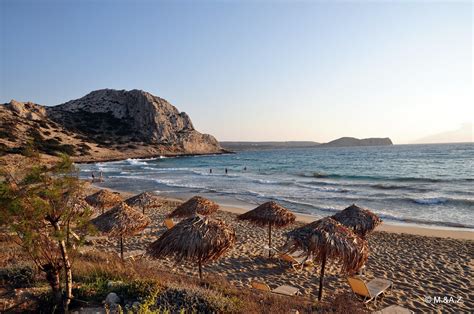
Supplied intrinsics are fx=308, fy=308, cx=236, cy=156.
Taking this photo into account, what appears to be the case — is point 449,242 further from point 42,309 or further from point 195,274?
point 42,309

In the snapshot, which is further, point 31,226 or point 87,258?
point 87,258

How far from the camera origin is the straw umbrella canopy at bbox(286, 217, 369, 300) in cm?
641

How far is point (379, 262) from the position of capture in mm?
10180

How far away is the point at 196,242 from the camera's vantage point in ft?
21.6

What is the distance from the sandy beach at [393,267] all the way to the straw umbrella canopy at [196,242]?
0.64m

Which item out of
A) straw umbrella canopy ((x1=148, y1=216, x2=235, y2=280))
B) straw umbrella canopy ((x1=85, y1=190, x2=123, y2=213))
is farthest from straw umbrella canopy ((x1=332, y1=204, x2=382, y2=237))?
straw umbrella canopy ((x1=85, y1=190, x2=123, y2=213))

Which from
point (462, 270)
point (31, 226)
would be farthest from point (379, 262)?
point (31, 226)

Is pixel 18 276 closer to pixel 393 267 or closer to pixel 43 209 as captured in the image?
pixel 43 209

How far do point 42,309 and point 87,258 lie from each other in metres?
3.23

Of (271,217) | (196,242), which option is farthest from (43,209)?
(271,217)

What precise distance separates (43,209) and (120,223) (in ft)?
15.2

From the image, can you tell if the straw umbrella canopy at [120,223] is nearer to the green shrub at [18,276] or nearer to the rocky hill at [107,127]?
the green shrub at [18,276]

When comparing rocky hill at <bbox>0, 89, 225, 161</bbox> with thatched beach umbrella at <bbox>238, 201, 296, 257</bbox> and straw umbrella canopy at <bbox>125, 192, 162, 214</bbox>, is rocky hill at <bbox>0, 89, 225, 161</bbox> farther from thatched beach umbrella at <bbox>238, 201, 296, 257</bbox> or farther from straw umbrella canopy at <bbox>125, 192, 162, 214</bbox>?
thatched beach umbrella at <bbox>238, 201, 296, 257</bbox>

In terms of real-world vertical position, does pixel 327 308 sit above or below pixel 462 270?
above
